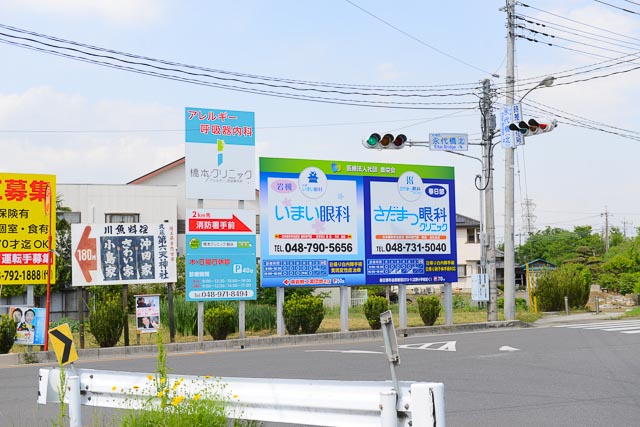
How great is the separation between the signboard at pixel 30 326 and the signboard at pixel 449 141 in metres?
12.7

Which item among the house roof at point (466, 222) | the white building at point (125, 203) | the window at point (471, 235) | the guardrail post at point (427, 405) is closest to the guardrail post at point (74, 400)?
the guardrail post at point (427, 405)

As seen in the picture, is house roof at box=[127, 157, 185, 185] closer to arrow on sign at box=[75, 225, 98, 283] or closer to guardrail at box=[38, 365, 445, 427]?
arrow on sign at box=[75, 225, 98, 283]

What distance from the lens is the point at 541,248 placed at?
10250 centimetres

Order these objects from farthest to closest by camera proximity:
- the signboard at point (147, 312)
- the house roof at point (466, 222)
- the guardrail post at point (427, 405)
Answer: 1. the house roof at point (466, 222)
2. the signboard at point (147, 312)
3. the guardrail post at point (427, 405)

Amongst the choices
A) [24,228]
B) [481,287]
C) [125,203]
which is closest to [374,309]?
[481,287]

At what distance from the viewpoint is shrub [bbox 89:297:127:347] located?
19.0 meters

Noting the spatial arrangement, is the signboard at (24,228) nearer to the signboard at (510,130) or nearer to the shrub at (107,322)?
the shrub at (107,322)

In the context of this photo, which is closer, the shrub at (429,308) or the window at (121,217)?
the shrub at (429,308)

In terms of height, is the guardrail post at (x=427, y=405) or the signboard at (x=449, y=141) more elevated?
the signboard at (x=449, y=141)

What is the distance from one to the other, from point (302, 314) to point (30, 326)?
7311mm

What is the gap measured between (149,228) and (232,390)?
46.7 ft

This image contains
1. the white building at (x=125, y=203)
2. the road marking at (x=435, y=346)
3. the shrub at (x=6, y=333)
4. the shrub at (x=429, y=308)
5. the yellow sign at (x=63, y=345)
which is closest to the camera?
the yellow sign at (x=63, y=345)

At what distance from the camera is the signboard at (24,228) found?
18.3m

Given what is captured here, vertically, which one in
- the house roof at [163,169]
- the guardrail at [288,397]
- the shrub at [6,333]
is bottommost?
the shrub at [6,333]
